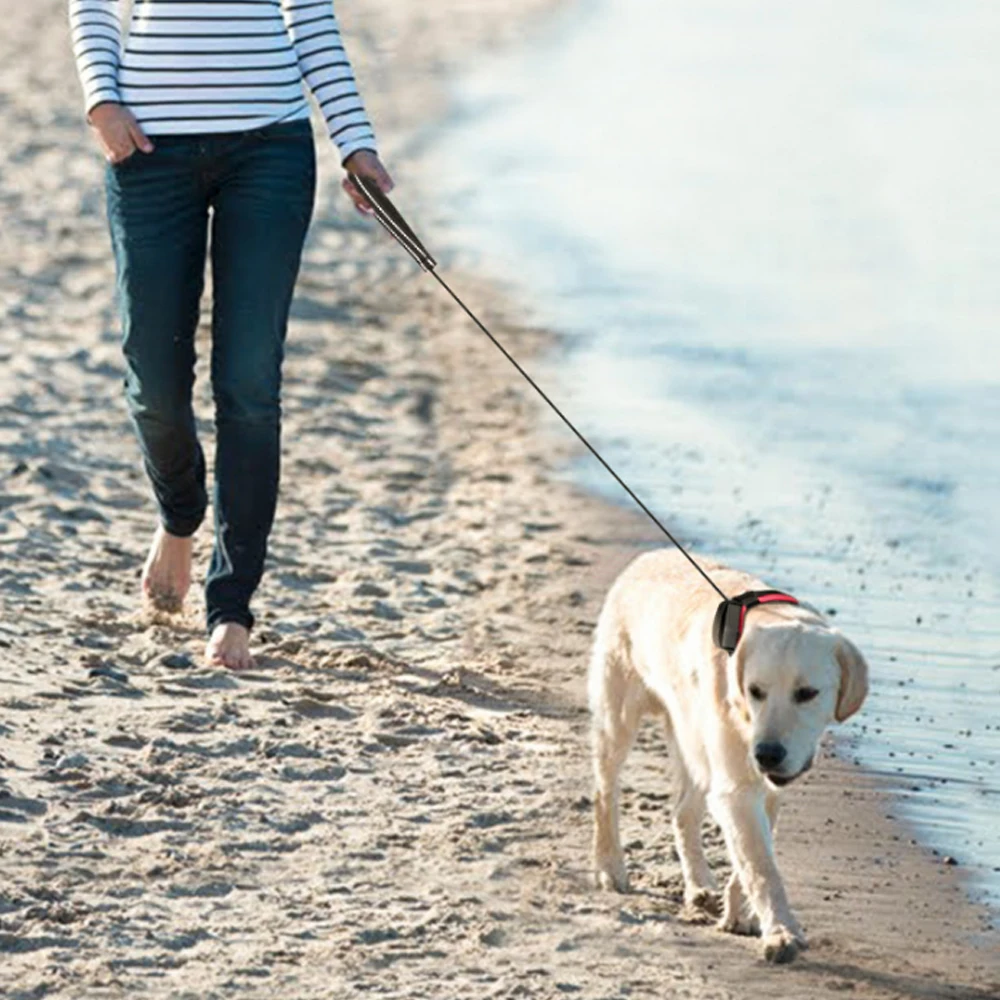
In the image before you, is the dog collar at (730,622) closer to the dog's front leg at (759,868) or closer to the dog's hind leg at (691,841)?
the dog's front leg at (759,868)

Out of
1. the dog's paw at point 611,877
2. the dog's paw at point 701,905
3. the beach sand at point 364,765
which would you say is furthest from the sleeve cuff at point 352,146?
the dog's paw at point 701,905

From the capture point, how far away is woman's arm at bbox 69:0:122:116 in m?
6.14

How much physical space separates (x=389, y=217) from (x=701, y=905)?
175 centimetres

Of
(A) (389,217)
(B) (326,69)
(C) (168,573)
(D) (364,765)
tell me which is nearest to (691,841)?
(D) (364,765)

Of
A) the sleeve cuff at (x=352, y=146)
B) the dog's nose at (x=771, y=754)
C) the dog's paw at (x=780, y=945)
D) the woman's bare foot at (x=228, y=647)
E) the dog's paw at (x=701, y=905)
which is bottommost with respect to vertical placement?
the dog's paw at (x=701, y=905)

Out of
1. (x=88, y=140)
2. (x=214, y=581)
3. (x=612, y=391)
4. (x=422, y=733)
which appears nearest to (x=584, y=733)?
(x=422, y=733)

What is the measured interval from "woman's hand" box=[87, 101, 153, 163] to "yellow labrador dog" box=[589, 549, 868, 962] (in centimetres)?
145

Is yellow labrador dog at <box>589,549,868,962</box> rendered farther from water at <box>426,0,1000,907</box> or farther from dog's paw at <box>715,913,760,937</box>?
water at <box>426,0,1000,907</box>

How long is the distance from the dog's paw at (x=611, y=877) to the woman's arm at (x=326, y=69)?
1.84 meters

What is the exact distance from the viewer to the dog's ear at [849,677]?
4.91 meters

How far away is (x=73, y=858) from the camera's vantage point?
17.0 feet

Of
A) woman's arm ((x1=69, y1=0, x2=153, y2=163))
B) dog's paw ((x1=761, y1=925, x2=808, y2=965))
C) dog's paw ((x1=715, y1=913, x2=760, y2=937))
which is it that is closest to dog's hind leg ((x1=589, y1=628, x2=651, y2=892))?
dog's paw ((x1=715, y1=913, x2=760, y2=937))

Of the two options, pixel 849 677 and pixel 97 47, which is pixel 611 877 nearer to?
pixel 849 677

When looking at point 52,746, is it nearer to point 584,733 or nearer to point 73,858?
point 73,858
